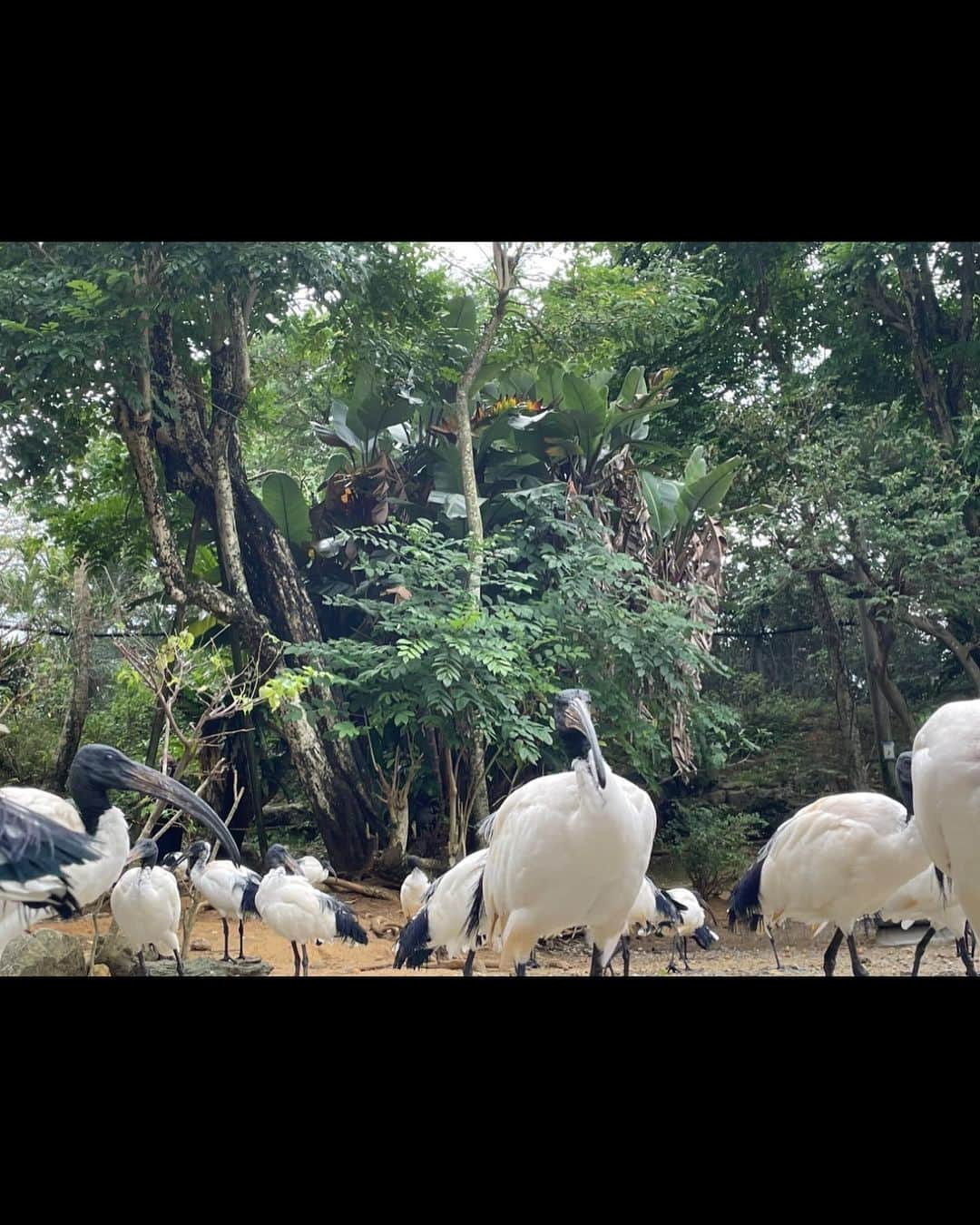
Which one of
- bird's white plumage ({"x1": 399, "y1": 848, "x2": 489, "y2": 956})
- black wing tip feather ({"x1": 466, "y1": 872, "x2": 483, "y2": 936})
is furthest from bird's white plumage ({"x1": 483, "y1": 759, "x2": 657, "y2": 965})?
bird's white plumage ({"x1": 399, "y1": 848, "x2": 489, "y2": 956})

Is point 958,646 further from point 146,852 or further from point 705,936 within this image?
point 146,852

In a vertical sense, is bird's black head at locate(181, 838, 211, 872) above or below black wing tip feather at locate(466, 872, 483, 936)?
above

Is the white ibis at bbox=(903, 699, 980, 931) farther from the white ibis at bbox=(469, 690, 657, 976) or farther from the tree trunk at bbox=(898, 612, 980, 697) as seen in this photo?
the tree trunk at bbox=(898, 612, 980, 697)

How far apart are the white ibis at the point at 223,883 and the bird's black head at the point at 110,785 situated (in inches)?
35.0

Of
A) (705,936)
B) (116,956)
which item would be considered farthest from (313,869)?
(705,936)

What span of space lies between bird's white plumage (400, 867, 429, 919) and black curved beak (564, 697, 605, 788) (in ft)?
4.39

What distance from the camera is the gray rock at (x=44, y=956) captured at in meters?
3.76

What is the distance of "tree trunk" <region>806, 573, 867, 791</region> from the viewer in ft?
13.8

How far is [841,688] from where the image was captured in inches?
169

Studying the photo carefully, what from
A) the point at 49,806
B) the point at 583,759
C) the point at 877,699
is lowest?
the point at 49,806

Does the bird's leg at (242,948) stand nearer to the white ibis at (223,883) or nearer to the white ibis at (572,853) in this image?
the white ibis at (223,883)

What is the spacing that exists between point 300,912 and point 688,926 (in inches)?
56.4
